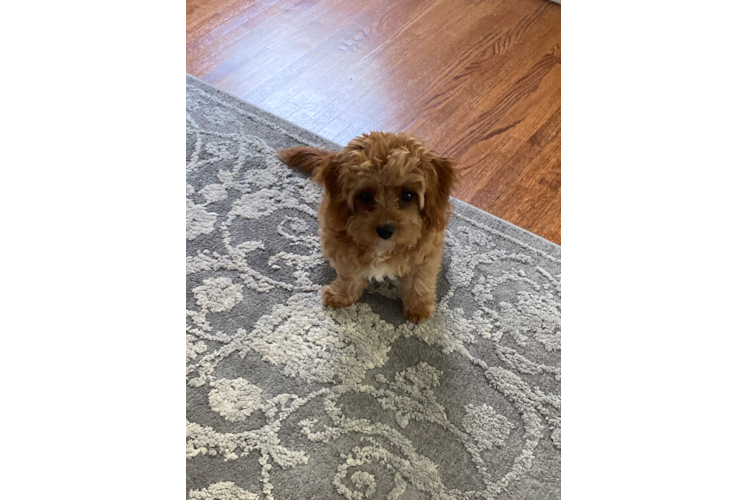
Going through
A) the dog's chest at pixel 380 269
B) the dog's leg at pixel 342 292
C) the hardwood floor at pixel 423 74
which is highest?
the hardwood floor at pixel 423 74

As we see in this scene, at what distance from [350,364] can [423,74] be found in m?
1.76

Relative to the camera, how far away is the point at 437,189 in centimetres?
173

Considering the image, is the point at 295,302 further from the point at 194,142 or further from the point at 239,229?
the point at 194,142

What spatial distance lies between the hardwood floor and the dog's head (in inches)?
30.4

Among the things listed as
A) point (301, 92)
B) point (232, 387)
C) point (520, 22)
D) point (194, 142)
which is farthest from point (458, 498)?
point (520, 22)

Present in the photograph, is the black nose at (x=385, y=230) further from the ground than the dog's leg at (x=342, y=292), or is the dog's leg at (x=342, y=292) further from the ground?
the black nose at (x=385, y=230)

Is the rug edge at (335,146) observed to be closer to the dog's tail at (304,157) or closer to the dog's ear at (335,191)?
the dog's tail at (304,157)

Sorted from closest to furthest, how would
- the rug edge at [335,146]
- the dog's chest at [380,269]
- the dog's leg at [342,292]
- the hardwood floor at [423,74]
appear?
the dog's chest at [380,269], the dog's leg at [342,292], the rug edge at [335,146], the hardwood floor at [423,74]

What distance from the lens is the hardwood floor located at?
8.55ft

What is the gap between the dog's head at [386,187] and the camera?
1.63 metres

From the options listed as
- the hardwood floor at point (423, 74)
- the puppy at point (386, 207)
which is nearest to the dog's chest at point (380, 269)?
the puppy at point (386, 207)

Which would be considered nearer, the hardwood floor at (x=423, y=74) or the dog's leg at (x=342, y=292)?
the dog's leg at (x=342, y=292)

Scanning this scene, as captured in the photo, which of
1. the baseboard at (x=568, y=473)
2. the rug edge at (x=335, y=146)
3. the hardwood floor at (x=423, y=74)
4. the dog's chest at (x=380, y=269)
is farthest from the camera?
the hardwood floor at (x=423, y=74)
